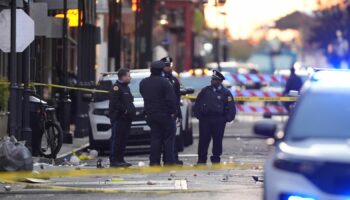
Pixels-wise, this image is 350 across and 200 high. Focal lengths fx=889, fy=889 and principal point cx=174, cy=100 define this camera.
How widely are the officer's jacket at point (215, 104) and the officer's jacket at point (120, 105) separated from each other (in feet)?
4.07

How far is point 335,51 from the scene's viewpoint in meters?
62.3

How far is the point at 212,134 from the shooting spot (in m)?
16.0

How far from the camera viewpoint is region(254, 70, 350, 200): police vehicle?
7.22 meters

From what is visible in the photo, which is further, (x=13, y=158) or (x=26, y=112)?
(x=26, y=112)

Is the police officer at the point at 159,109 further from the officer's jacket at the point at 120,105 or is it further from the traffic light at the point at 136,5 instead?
the traffic light at the point at 136,5

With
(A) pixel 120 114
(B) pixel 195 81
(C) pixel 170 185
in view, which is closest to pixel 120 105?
(A) pixel 120 114

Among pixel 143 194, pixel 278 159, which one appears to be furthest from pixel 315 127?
pixel 143 194

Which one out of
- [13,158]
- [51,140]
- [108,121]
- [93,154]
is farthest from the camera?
[108,121]

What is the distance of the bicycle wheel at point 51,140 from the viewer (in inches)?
658

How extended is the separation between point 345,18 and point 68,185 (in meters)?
Result: 49.5

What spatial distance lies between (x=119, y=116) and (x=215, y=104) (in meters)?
1.71

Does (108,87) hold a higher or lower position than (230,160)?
higher

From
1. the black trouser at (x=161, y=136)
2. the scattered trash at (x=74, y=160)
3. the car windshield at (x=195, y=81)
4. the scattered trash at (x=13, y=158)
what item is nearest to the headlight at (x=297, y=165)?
the scattered trash at (x=13, y=158)

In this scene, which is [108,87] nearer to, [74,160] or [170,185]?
[74,160]
